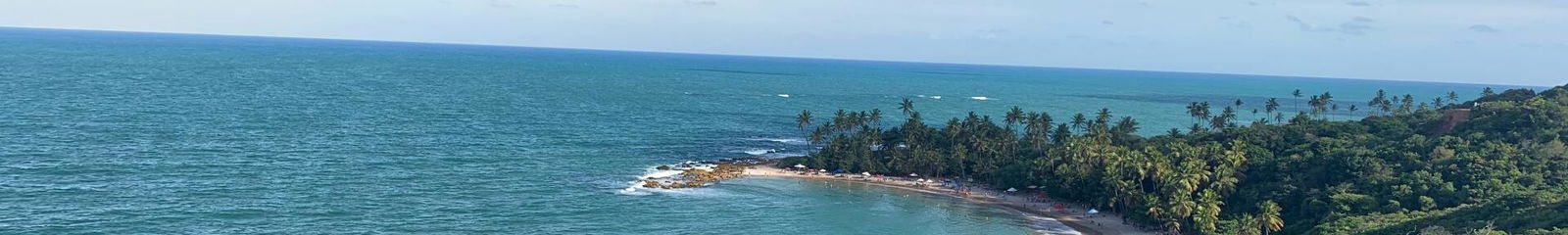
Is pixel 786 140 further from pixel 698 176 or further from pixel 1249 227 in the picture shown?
pixel 1249 227

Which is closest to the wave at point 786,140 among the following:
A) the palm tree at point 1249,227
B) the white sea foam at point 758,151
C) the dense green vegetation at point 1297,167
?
the white sea foam at point 758,151

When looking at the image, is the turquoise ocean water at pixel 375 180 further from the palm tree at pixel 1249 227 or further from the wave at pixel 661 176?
the palm tree at pixel 1249 227

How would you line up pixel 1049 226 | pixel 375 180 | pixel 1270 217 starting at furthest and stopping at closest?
pixel 375 180, pixel 1049 226, pixel 1270 217

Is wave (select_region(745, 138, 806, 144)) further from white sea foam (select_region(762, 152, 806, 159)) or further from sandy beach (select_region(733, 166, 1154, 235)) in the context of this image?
sandy beach (select_region(733, 166, 1154, 235))

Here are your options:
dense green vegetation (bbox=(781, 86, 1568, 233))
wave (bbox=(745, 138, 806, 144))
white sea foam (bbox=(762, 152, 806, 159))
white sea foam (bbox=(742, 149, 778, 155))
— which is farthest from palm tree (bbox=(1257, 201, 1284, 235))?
wave (bbox=(745, 138, 806, 144))

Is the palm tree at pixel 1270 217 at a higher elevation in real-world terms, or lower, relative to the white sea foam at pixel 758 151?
higher

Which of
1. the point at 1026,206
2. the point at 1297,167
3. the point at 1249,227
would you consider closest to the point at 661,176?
the point at 1026,206
